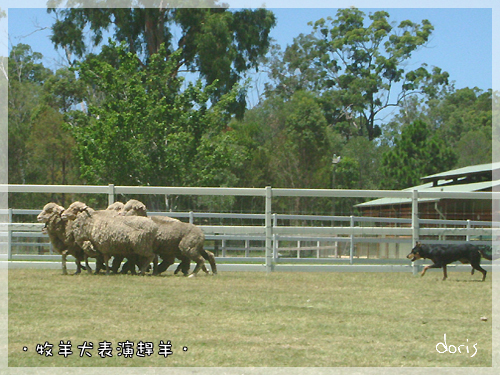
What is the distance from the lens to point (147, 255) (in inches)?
420

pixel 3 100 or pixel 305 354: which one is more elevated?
pixel 3 100

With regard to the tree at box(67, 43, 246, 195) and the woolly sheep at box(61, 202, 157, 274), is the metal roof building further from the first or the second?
the tree at box(67, 43, 246, 195)

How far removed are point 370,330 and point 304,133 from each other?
40919 millimetres

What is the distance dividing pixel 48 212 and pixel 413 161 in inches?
1339

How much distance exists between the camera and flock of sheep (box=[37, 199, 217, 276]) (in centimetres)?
1047

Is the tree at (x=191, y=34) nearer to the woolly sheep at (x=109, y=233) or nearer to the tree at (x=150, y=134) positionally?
the tree at (x=150, y=134)

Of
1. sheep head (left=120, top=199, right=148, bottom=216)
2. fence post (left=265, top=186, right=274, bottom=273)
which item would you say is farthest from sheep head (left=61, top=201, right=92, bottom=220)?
fence post (left=265, top=186, right=274, bottom=273)

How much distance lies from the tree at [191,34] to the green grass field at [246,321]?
1111 inches

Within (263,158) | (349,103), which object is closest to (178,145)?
(263,158)

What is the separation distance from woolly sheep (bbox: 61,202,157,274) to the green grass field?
466 mm

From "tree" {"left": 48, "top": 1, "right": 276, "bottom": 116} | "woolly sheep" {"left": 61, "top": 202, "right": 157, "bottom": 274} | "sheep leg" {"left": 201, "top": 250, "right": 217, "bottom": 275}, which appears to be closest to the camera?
"woolly sheep" {"left": 61, "top": 202, "right": 157, "bottom": 274}

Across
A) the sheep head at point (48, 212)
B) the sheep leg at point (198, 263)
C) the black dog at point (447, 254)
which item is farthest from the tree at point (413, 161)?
the sheep head at point (48, 212)

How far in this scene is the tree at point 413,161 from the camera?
41.6 m

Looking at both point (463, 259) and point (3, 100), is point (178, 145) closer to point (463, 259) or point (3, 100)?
point (463, 259)
